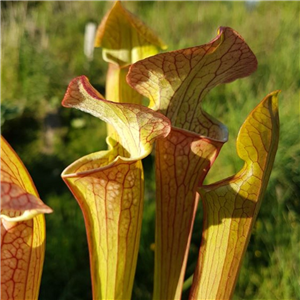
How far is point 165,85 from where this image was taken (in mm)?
606

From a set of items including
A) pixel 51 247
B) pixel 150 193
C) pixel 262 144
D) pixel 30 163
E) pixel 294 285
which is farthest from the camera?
pixel 30 163

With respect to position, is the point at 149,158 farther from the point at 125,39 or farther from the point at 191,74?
the point at 191,74

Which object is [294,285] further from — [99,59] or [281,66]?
[99,59]

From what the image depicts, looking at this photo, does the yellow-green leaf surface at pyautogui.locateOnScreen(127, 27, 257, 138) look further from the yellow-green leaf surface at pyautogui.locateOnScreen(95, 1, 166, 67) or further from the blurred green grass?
the blurred green grass

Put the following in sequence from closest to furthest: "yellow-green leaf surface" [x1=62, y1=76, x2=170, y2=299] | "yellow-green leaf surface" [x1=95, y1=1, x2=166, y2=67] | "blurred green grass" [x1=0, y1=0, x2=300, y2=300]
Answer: "yellow-green leaf surface" [x1=62, y1=76, x2=170, y2=299], "yellow-green leaf surface" [x1=95, y1=1, x2=166, y2=67], "blurred green grass" [x1=0, y1=0, x2=300, y2=300]

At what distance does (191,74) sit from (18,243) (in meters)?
0.39

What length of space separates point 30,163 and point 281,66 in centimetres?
191

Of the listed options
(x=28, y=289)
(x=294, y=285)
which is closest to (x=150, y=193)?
(x=294, y=285)

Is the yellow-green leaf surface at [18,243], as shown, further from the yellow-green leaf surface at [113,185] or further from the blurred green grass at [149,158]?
the blurred green grass at [149,158]

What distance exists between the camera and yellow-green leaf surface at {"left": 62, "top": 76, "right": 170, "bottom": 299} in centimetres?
54

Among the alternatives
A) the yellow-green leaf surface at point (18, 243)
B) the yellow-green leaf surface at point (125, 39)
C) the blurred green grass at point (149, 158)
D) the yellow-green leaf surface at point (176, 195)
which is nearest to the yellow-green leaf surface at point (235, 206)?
the yellow-green leaf surface at point (176, 195)

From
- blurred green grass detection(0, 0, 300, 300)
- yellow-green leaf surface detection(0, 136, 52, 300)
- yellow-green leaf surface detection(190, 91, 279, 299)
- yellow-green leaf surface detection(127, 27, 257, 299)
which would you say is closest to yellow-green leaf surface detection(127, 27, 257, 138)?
yellow-green leaf surface detection(127, 27, 257, 299)

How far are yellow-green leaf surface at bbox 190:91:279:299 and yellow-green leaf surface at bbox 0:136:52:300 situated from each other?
11.5 inches

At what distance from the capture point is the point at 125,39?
0.89 m
